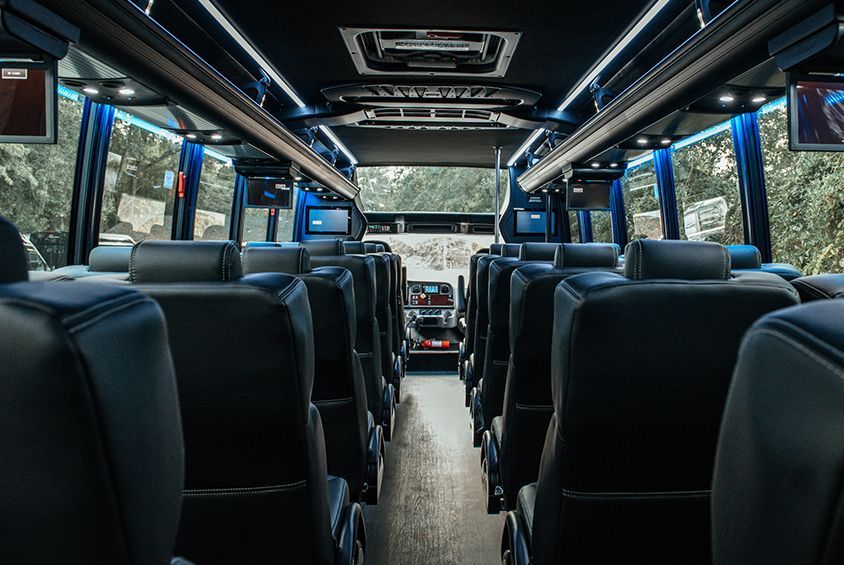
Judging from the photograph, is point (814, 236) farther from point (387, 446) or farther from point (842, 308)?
point (842, 308)

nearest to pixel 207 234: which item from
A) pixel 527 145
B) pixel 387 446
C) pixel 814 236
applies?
pixel 387 446

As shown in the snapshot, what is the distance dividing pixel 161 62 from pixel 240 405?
283 cm

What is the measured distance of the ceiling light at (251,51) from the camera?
4.31 meters

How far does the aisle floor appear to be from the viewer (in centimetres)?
262

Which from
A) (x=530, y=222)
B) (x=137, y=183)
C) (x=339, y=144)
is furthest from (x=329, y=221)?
(x=137, y=183)

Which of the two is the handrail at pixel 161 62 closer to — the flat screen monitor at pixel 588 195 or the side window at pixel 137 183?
the side window at pixel 137 183

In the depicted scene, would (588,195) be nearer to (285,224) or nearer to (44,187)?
(44,187)

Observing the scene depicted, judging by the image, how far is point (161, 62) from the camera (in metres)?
3.23

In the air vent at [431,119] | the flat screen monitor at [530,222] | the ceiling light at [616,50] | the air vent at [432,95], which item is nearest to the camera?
the ceiling light at [616,50]

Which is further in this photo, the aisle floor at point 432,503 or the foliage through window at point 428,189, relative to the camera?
the foliage through window at point 428,189

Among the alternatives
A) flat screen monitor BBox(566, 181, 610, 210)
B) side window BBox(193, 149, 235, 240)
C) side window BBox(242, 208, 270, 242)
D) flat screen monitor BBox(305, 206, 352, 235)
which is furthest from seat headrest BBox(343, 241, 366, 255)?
flat screen monitor BBox(305, 206, 352, 235)

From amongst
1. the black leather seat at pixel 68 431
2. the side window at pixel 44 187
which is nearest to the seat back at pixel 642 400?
the black leather seat at pixel 68 431

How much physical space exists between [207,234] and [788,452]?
7.09 metres

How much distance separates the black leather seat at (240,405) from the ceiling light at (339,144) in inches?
297
